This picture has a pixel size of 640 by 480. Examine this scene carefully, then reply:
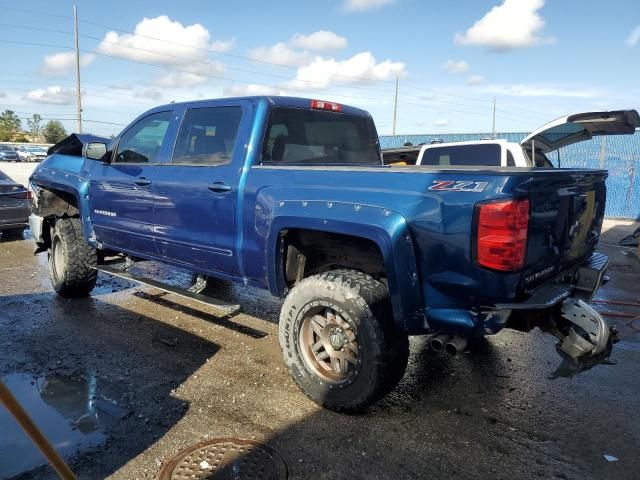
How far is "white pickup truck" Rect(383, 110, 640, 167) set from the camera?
6.71 meters

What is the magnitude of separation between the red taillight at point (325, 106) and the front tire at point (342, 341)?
5.68 feet

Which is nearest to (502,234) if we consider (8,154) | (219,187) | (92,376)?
(219,187)

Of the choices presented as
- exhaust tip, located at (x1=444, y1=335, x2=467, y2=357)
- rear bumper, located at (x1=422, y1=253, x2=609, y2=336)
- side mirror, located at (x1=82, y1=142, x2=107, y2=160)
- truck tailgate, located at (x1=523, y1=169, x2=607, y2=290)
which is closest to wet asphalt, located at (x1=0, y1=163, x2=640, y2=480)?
exhaust tip, located at (x1=444, y1=335, x2=467, y2=357)

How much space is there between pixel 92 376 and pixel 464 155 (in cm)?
665

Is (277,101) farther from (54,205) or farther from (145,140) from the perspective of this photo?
(54,205)

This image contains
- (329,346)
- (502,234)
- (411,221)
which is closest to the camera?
(502,234)

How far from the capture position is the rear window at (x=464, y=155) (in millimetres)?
8125

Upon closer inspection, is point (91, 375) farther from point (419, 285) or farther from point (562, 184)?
point (562, 184)

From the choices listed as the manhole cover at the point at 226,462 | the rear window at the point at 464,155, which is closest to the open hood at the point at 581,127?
the rear window at the point at 464,155

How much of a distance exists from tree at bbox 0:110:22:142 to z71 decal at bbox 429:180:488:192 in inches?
3115

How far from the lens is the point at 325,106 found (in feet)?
15.0

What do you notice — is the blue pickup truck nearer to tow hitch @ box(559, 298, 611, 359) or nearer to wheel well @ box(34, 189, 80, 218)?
tow hitch @ box(559, 298, 611, 359)

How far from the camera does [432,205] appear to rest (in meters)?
2.83

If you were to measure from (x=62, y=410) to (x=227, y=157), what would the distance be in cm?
213
